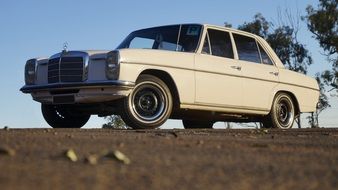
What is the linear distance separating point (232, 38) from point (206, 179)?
6.77 meters

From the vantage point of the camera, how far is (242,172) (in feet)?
7.06

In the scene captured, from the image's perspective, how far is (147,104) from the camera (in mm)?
6863

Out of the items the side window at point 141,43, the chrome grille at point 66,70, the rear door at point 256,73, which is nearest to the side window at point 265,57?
the rear door at point 256,73

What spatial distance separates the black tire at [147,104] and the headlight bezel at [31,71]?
164 centimetres

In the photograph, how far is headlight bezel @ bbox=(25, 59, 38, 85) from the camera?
7.45m

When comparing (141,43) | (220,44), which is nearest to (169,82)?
(141,43)

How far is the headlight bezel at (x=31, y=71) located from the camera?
7.45 m

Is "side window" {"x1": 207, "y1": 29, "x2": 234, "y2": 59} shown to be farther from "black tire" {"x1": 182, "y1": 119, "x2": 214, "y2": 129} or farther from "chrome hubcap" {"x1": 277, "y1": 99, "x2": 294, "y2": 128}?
"black tire" {"x1": 182, "y1": 119, "x2": 214, "y2": 129}

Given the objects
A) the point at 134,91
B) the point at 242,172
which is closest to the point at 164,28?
the point at 134,91

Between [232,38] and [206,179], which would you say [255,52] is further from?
[206,179]

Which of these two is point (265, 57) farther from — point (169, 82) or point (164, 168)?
point (164, 168)

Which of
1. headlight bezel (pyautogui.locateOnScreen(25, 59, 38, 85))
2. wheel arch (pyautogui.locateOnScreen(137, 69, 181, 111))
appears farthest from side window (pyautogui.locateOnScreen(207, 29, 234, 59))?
headlight bezel (pyautogui.locateOnScreen(25, 59, 38, 85))

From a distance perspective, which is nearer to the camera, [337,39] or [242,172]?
[242,172]

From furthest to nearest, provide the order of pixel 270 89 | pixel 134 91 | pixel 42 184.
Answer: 1. pixel 270 89
2. pixel 134 91
3. pixel 42 184
